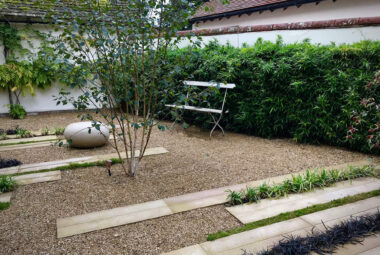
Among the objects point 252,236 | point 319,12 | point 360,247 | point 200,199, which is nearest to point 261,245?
point 252,236

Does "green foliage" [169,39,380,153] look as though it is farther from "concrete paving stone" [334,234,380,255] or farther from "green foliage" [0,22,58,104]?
"green foliage" [0,22,58,104]

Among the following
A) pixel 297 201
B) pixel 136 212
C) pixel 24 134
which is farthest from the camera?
pixel 24 134

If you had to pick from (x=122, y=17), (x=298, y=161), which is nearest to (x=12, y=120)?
(x=122, y=17)

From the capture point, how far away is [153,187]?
3498mm

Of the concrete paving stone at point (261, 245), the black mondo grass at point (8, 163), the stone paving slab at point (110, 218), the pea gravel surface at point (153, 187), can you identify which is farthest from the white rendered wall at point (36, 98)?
the concrete paving stone at point (261, 245)

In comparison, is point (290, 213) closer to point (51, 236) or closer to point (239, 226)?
point (239, 226)

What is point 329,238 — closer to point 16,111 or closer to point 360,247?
point 360,247

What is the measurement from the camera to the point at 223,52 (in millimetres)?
6773

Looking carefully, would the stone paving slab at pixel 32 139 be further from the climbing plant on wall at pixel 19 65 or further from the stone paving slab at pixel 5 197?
the climbing plant on wall at pixel 19 65

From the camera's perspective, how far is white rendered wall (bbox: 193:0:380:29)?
6644 mm

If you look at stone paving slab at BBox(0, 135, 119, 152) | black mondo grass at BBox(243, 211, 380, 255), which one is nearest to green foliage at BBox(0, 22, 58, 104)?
stone paving slab at BBox(0, 135, 119, 152)

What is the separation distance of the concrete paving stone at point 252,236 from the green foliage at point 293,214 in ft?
0.17

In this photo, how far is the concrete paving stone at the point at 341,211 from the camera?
8.64 ft

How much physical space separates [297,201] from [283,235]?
0.76m
